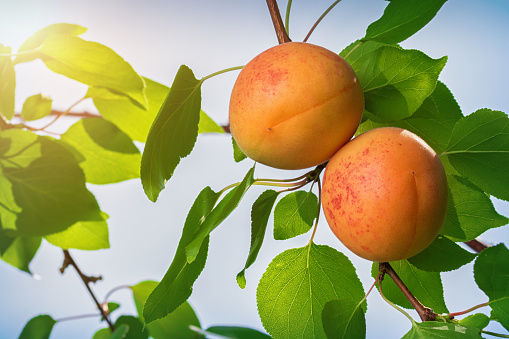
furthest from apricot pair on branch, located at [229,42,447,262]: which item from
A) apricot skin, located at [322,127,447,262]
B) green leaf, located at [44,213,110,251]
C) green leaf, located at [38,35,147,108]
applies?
green leaf, located at [44,213,110,251]

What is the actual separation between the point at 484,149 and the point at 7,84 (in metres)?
0.79

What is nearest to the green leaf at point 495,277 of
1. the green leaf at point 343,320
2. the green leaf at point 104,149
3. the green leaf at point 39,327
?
the green leaf at point 343,320

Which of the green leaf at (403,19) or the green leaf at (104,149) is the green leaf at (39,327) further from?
the green leaf at (403,19)

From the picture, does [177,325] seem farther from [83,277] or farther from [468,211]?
[468,211]

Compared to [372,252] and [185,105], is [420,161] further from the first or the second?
[185,105]

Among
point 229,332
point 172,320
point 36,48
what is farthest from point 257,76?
point 172,320

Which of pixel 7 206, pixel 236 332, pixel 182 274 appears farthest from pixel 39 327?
pixel 182 274

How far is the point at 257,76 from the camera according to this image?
506 millimetres

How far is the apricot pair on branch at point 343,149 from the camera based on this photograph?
47cm

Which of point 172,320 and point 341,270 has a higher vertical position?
point 341,270

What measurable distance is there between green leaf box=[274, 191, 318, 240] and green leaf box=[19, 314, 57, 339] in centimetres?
69

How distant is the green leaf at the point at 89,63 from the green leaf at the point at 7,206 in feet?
0.75

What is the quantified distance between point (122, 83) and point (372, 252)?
1.84 feet

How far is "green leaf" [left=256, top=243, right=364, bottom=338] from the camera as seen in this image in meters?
0.61
